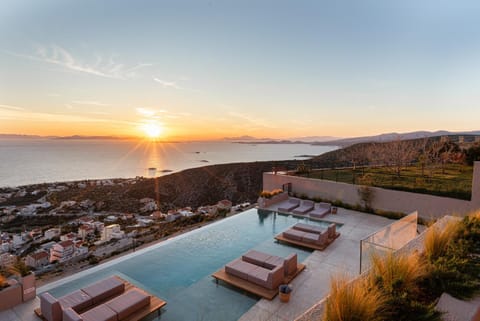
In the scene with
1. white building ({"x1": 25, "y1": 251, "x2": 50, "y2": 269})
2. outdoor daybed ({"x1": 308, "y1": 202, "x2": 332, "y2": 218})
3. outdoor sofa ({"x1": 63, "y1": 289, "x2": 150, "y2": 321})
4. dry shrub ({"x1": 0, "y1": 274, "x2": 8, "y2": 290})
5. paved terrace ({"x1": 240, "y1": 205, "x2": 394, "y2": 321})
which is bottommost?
white building ({"x1": 25, "y1": 251, "x2": 50, "y2": 269})

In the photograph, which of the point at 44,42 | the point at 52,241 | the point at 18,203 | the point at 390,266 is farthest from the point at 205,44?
the point at 18,203

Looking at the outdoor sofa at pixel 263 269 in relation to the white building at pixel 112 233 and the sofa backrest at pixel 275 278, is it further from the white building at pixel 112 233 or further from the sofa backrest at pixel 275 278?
the white building at pixel 112 233

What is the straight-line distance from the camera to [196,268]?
6812 millimetres

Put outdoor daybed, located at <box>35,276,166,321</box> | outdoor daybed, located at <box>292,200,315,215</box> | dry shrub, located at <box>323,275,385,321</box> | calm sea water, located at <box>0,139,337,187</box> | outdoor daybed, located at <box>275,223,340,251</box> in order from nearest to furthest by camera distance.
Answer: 1. dry shrub, located at <box>323,275,385,321</box>
2. outdoor daybed, located at <box>35,276,166,321</box>
3. outdoor daybed, located at <box>275,223,340,251</box>
4. outdoor daybed, located at <box>292,200,315,215</box>
5. calm sea water, located at <box>0,139,337,187</box>

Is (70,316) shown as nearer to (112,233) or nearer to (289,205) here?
(289,205)

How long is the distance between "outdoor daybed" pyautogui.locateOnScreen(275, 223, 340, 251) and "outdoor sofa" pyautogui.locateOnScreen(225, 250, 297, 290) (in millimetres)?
1907

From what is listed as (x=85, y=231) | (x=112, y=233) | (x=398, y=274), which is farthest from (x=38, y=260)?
(x=398, y=274)

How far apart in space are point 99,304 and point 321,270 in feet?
17.6

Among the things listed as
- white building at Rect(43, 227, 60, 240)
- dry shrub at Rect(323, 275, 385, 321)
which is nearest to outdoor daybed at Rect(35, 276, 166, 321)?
dry shrub at Rect(323, 275, 385, 321)

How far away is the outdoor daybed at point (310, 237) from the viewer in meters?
7.96

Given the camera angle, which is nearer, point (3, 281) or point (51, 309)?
point (51, 309)

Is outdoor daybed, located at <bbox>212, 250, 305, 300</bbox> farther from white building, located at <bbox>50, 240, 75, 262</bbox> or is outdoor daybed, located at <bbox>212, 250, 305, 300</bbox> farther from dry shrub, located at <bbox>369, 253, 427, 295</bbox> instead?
white building, located at <bbox>50, 240, 75, 262</bbox>

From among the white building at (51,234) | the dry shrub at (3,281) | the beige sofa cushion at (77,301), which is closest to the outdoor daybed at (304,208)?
the beige sofa cushion at (77,301)

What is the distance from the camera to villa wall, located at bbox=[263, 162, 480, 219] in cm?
1007
